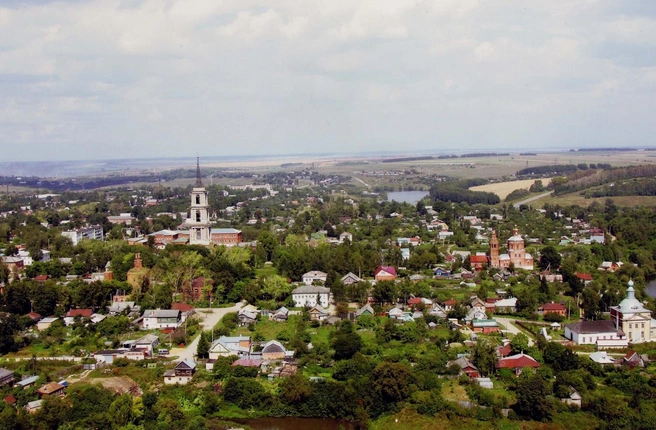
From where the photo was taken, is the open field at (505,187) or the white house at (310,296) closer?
the white house at (310,296)

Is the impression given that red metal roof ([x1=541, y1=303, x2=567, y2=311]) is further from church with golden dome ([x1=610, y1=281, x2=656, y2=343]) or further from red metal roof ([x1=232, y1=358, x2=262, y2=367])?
red metal roof ([x1=232, y1=358, x2=262, y2=367])

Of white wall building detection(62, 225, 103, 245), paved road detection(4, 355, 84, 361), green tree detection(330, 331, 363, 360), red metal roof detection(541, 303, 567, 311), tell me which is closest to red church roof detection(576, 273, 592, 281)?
red metal roof detection(541, 303, 567, 311)

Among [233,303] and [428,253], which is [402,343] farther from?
[428,253]

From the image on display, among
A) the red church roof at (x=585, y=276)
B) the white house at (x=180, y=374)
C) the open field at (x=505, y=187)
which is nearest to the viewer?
the white house at (x=180, y=374)

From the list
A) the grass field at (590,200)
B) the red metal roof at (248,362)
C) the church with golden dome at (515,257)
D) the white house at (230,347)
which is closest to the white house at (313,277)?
the white house at (230,347)

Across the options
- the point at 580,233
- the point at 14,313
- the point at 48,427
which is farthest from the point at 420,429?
the point at 580,233

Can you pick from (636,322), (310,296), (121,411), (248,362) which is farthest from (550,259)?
(121,411)

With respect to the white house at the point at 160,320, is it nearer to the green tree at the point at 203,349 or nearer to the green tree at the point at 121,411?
the green tree at the point at 203,349
